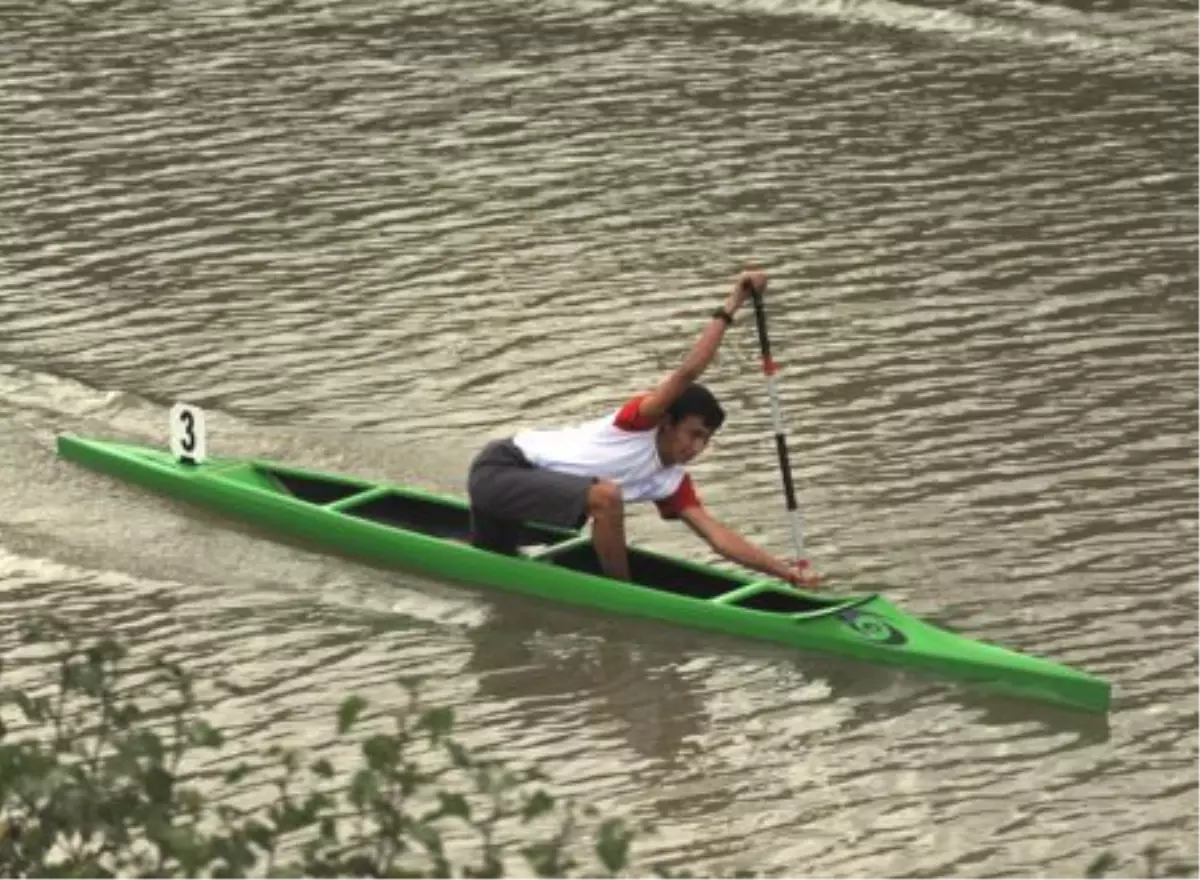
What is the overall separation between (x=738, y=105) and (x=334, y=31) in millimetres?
4940

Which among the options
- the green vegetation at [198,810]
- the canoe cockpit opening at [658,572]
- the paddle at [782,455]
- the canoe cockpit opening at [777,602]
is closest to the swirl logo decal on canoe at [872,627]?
the canoe cockpit opening at [777,602]

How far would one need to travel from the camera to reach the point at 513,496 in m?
12.9

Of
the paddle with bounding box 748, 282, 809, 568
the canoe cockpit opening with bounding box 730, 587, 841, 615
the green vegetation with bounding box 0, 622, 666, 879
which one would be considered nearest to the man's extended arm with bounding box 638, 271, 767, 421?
the paddle with bounding box 748, 282, 809, 568

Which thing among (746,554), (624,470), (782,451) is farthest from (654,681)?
(782,451)

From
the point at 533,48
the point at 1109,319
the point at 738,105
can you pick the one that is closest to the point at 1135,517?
the point at 1109,319

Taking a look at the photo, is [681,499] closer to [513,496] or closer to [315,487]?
[513,496]

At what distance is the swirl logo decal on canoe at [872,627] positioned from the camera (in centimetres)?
1195

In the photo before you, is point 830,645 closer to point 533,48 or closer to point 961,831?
point 961,831

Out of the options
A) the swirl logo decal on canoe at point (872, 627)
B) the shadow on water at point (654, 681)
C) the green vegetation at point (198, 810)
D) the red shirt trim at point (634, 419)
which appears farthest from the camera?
the red shirt trim at point (634, 419)

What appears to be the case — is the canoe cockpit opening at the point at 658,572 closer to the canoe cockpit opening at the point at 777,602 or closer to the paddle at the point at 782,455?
the canoe cockpit opening at the point at 777,602

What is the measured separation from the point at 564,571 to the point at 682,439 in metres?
0.82

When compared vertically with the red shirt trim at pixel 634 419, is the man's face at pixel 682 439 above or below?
below

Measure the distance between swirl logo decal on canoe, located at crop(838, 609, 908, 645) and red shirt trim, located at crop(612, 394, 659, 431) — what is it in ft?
3.89

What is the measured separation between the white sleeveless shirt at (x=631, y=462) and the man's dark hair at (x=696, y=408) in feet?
0.61
